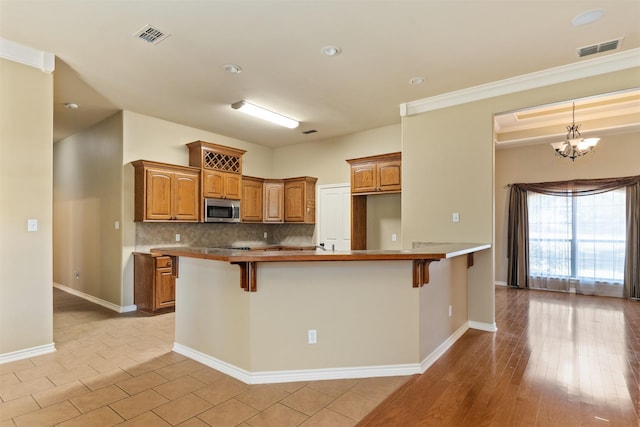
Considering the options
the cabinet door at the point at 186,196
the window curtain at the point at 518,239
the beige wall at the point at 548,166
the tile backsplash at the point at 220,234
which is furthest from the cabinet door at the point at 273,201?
the window curtain at the point at 518,239

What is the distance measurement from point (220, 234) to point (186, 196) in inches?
47.1

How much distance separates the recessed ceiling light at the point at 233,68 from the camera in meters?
3.54

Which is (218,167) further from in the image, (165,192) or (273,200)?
(273,200)

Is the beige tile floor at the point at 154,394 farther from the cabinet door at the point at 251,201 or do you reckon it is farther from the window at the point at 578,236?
the window at the point at 578,236

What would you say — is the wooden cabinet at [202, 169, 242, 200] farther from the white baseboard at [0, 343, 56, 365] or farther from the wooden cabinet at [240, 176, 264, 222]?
the white baseboard at [0, 343, 56, 365]

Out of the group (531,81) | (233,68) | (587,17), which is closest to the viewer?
(587,17)

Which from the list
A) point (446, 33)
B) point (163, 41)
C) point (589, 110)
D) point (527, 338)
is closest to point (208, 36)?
point (163, 41)

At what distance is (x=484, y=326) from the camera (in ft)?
13.4

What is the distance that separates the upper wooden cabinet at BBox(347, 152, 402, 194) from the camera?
17.4 feet

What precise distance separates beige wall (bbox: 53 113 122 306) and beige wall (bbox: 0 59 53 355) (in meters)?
1.66

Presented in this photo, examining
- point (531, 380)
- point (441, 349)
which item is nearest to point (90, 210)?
point (441, 349)

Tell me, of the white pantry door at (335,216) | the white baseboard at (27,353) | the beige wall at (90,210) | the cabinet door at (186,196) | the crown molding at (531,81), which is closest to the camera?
the white baseboard at (27,353)

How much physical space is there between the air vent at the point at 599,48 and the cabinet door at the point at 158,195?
529cm

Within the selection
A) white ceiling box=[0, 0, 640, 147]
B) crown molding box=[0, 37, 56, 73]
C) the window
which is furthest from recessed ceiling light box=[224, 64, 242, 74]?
the window
